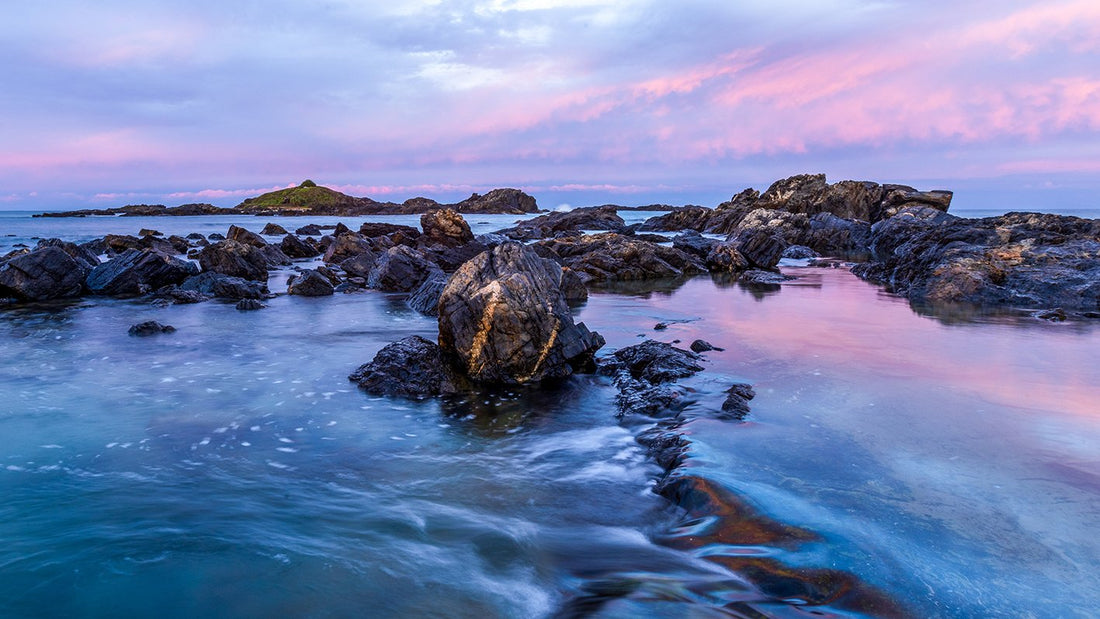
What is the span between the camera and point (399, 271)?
24.2 metres

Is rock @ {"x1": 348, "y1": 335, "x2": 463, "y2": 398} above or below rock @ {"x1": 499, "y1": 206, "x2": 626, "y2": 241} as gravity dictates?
below

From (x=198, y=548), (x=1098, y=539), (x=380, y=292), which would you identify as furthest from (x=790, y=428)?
(x=380, y=292)

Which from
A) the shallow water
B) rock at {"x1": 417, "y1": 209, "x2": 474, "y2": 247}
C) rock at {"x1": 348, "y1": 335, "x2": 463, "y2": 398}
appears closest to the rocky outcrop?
the shallow water

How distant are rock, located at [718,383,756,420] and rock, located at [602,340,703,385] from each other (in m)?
1.17

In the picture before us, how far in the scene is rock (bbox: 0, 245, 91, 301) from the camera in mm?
19406

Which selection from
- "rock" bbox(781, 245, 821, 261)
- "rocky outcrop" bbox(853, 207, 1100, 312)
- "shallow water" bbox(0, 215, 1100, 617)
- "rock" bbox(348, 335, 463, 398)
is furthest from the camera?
"rock" bbox(781, 245, 821, 261)

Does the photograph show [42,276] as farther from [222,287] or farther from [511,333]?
[511,333]

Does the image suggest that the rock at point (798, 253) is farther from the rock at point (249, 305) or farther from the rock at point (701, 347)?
the rock at point (249, 305)

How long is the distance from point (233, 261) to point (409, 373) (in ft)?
65.0

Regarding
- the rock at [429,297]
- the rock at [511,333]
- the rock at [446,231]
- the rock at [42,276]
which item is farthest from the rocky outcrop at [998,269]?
the rock at [42,276]

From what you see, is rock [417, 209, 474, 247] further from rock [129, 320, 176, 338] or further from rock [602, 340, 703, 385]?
rock [602, 340, 703, 385]

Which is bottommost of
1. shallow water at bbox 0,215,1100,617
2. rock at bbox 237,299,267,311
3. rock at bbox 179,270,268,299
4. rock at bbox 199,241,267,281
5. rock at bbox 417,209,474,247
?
shallow water at bbox 0,215,1100,617

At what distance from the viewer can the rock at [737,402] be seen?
8.41 meters

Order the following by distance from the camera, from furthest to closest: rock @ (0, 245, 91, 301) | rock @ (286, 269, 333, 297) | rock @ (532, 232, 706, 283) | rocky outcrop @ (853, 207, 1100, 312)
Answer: rock @ (532, 232, 706, 283) < rock @ (286, 269, 333, 297) < rock @ (0, 245, 91, 301) < rocky outcrop @ (853, 207, 1100, 312)
